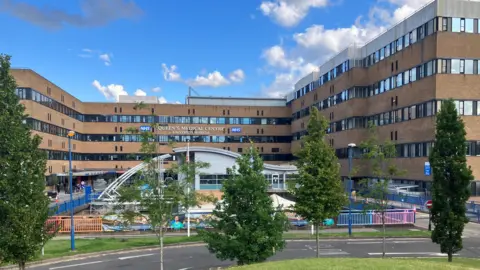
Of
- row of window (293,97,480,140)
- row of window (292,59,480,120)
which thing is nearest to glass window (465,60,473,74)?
row of window (292,59,480,120)

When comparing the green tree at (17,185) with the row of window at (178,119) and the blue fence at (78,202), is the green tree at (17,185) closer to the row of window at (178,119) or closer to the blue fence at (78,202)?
the blue fence at (78,202)

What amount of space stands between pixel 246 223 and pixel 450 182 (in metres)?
9.10

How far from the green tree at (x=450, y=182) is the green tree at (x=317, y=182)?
4.07m

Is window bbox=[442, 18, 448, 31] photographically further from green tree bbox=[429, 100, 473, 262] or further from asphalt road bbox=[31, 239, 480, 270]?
green tree bbox=[429, 100, 473, 262]

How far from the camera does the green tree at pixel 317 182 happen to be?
17625 mm

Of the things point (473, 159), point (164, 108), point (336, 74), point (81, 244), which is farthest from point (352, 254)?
point (164, 108)

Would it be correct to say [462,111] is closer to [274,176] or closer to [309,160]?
[274,176]

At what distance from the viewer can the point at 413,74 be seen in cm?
4494

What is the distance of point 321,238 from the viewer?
25.6 metres

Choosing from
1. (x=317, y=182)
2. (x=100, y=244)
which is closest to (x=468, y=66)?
(x=317, y=182)

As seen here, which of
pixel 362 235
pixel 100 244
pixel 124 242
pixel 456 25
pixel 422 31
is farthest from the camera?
pixel 422 31

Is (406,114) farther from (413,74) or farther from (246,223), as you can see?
(246,223)

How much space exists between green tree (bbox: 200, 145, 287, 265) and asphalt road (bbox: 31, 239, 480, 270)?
13.9ft

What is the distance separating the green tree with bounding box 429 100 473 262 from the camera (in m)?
16.9
